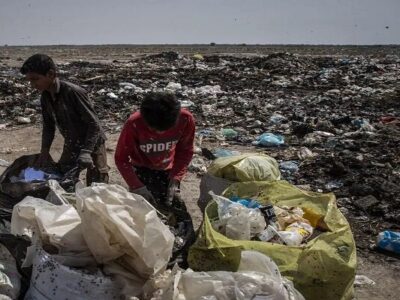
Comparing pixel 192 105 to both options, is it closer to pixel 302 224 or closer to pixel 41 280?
pixel 302 224

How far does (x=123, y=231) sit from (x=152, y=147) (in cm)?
147

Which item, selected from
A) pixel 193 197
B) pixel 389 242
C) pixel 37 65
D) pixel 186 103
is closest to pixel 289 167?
pixel 193 197

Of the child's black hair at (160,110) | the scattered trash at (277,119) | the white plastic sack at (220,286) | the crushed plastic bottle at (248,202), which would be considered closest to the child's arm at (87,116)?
the child's black hair at (160,110)

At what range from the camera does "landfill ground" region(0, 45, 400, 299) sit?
Result: 4.71 meters

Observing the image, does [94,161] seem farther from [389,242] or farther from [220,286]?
[389,242]

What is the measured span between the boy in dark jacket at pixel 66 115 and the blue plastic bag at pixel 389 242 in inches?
95.4

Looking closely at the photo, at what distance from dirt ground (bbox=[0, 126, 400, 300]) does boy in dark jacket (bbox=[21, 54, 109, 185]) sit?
1.30 m

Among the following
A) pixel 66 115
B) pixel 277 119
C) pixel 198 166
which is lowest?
pixel 198 166

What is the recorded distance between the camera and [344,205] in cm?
492

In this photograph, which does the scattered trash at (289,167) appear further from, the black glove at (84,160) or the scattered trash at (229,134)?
the black glove at (84,160)

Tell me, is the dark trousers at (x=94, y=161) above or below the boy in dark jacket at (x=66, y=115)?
below

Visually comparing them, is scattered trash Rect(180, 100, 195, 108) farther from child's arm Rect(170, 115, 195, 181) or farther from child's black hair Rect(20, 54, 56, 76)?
child's black hair Rect(20, 54, 56, 76)

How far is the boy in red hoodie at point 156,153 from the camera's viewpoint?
308 centimetres

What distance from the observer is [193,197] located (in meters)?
5.07
